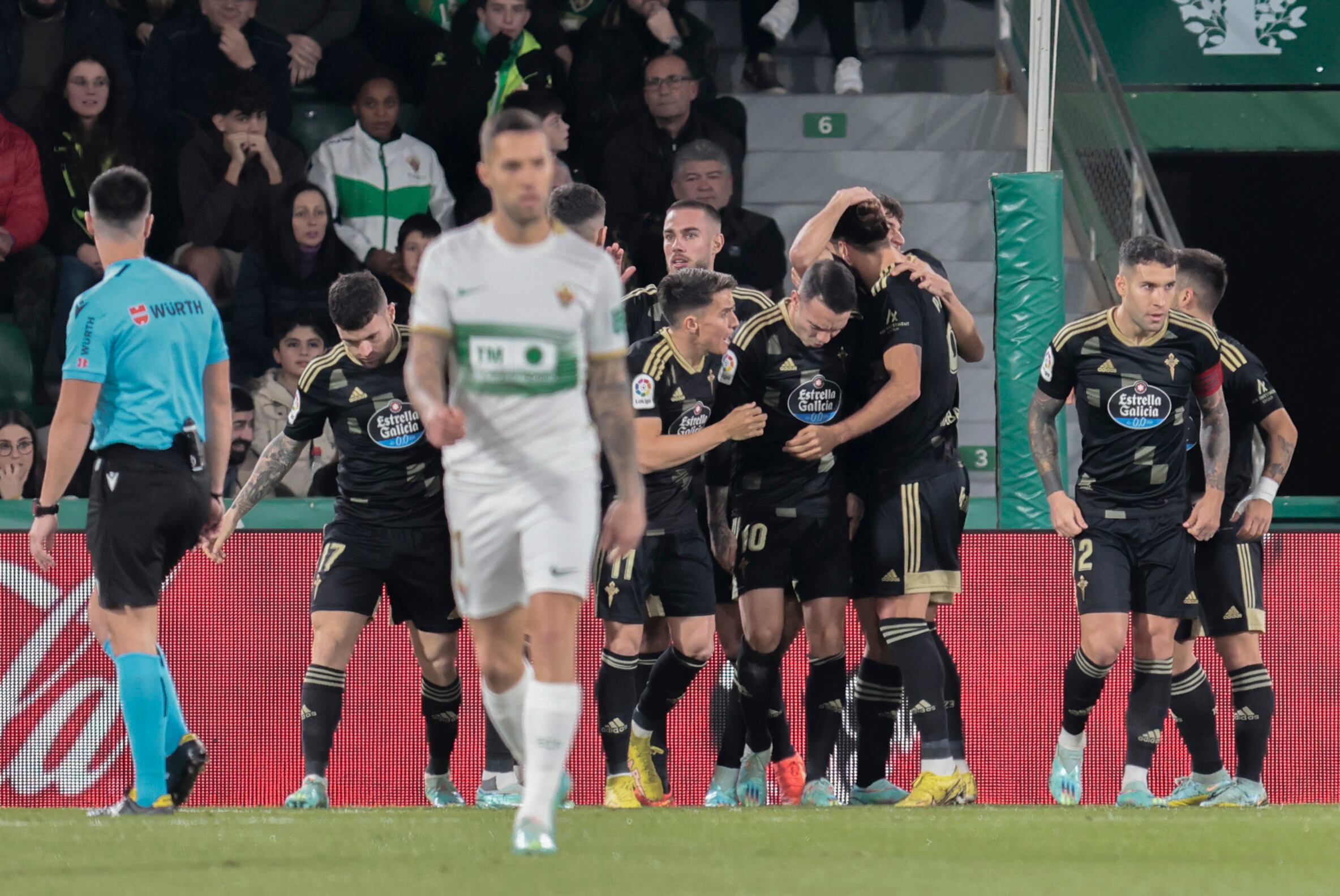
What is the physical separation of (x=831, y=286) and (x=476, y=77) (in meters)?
5.94

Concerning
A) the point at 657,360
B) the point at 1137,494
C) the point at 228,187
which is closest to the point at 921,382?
the point at 1137,494

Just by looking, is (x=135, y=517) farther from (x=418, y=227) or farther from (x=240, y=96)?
(x=240, y=96)

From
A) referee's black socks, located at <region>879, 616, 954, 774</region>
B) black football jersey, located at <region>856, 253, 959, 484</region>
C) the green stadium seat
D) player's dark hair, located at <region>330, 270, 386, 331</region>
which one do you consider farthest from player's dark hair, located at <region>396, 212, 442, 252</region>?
referee's black socks, located at <region>879, 616, 954, 774</region>

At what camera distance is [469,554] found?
5289mm

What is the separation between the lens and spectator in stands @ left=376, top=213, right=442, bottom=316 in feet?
39.3

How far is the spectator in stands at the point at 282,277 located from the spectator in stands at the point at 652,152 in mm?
1856

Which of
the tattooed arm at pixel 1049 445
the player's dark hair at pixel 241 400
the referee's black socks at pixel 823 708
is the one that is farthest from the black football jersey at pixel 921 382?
the player's dark hair at pixel 241 400

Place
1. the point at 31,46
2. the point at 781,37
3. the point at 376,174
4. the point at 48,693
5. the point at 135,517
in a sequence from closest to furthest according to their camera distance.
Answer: the point at 135,517 → the point at 48,693 → the point at 376,174 → the point at 31,46 → the point at 781,37

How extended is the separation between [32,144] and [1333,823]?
9.24 meters

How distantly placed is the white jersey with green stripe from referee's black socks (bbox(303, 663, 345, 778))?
2.62 metres

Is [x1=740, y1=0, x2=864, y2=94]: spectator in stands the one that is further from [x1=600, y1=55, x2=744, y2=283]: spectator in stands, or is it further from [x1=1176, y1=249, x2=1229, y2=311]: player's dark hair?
[x1=1176, y1=249, x2=1229, y2=311]: player's dark hair

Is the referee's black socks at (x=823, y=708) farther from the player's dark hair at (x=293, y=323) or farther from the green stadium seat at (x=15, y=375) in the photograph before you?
the green stadium seat at (x=15, y=375)

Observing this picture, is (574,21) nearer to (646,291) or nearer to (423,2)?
(423,2)

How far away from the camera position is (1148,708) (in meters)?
7.54
